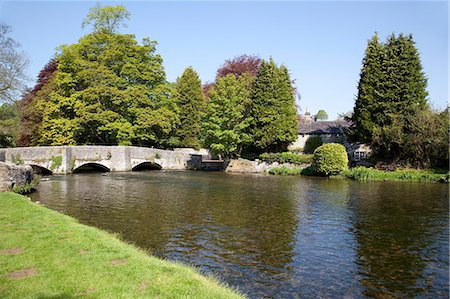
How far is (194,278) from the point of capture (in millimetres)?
6996

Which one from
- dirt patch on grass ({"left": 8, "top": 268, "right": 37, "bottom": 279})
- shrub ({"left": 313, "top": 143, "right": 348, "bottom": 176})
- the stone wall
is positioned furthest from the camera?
shrub ({"left": 313, "top": 143, "right": 348, "bottom": 176})

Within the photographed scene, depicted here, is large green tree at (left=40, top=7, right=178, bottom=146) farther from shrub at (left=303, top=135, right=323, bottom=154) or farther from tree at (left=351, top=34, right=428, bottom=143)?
tree at (left=351, top=34, right=428, bottom=143)

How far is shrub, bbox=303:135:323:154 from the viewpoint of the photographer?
44.7 m

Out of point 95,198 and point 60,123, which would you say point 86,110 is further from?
point 95,198

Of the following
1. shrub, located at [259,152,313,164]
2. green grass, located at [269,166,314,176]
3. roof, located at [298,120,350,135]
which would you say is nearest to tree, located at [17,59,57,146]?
shrub, located at [259,152,313,164]

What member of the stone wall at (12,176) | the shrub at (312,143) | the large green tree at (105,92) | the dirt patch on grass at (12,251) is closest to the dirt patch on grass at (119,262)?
the dirt patch on grass at (12,251)

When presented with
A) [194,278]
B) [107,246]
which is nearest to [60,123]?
[107,246]

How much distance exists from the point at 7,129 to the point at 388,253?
39006 mm

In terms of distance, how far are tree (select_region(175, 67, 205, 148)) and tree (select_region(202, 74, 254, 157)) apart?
848 centimetres

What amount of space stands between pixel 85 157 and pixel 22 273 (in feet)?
95.8

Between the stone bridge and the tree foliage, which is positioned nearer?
the tree foliage

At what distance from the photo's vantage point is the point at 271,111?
40.7 metres

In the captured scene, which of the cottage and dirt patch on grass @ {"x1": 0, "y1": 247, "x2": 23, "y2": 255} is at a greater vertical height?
the cottage

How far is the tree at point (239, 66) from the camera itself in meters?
57.6
